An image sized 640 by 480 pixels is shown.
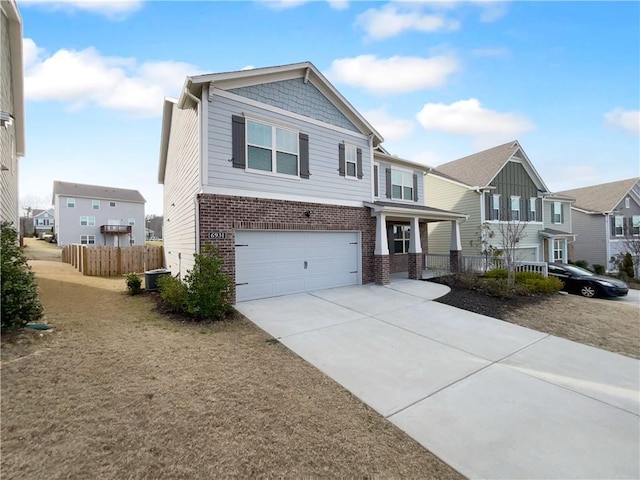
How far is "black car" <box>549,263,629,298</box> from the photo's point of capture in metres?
11.8

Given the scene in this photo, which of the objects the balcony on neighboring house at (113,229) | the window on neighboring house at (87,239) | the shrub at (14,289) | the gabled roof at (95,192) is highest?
the gabled roof at (95,192)

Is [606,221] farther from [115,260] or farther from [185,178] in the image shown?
[115,260]

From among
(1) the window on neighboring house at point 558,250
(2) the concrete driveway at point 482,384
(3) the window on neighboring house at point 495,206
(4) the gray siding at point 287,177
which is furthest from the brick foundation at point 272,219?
(1) the window on neighboring house at point 558,250

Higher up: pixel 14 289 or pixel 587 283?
pixel 14 289

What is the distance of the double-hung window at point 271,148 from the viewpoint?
864 cm

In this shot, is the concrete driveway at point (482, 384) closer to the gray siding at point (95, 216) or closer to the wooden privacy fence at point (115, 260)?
the wooden privacy fence at point (115, 260)

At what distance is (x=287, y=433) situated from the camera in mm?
2877

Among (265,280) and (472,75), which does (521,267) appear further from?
(265,280)

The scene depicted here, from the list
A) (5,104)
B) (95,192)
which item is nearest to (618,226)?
(5,104)

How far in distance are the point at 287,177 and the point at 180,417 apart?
7.36 m

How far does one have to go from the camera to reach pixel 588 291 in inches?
479

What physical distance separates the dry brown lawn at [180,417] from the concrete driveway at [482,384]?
475 millimetres

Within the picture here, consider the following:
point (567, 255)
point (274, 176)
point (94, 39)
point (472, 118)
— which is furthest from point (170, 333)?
point (567, 255)

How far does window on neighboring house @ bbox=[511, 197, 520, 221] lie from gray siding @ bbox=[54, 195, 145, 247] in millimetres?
40142
